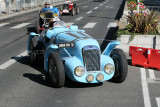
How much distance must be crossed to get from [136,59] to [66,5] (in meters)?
21.5

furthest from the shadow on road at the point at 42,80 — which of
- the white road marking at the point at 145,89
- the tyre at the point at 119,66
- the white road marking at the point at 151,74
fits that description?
Result: the white road marking at the point at 151,74

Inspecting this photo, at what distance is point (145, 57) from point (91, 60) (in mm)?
3427

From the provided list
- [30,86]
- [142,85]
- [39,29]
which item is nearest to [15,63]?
[30,86]

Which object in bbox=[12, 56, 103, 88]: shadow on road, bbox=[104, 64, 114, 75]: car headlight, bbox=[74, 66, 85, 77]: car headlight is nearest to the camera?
bbox=[74, 66, 85, 77]: car headlight

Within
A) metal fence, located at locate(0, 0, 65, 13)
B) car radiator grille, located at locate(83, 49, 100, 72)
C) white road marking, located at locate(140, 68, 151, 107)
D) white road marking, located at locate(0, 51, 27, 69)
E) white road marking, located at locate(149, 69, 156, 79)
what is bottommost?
white road marking, located at locate(140, 68, 151, 107)

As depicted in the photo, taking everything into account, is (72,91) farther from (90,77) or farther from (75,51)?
(75,51)

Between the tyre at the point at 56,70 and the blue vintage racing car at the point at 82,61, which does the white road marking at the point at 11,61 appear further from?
the tyre at the point at 56,70

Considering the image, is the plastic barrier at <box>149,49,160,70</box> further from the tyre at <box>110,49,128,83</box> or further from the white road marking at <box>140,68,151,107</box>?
the tyre at <box>110,49,128,83</box>

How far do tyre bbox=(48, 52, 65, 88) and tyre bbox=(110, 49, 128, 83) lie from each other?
166cm

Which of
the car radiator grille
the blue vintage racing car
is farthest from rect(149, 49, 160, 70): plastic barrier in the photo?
the car radiator grille

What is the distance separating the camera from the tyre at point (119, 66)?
30.1ft

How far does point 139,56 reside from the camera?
1173 cm

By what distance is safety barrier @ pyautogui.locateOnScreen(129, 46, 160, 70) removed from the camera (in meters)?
11.3

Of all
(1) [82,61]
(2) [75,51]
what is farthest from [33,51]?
(1) [82,61]
